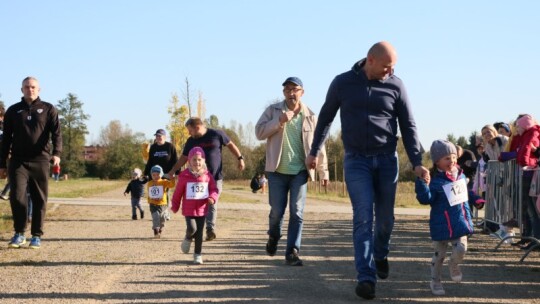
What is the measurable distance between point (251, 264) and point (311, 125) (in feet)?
5.55

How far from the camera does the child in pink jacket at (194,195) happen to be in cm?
814

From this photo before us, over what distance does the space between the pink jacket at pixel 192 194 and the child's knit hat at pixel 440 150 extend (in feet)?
9.82

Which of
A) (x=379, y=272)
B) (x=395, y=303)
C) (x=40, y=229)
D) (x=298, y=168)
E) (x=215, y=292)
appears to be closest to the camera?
(x=395, y=303)

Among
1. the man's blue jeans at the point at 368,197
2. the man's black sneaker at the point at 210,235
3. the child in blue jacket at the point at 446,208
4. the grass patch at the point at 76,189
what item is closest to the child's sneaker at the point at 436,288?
the child in blue jacket at the point at 446,208

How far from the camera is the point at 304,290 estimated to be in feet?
20.0

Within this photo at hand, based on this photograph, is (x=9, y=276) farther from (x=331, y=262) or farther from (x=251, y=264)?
(x=331, y=262)

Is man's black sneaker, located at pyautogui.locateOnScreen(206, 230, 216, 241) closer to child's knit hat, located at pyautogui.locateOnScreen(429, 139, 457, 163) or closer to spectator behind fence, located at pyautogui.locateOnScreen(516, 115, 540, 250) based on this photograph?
spectator behind fence, located at pyautogui.locateOnScreen(516, 115, 540, 250)

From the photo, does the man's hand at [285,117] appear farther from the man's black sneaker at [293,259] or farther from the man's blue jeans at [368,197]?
the man's black sneaker at [293,259]

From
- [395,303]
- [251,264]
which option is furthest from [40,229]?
[395,303]

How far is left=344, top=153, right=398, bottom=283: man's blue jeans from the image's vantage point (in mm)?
5861

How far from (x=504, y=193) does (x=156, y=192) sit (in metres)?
5.50

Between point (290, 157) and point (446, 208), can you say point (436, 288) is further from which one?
point (290, 157)

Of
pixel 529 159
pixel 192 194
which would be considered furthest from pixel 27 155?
pixel 529 159

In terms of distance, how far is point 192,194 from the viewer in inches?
322
